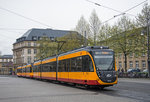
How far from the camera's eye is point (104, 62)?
16406mm

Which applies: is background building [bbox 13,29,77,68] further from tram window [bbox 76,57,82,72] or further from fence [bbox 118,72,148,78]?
tram window [bbox 76,57,82,72]

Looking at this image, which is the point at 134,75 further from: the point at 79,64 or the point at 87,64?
the point at 87,64

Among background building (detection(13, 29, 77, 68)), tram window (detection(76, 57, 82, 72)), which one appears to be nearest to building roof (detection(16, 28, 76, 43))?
background building (detection(13, 29, 77, 68))

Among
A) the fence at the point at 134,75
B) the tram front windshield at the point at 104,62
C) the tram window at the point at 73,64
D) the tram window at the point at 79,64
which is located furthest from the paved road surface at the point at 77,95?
the fence at the point at 134,75

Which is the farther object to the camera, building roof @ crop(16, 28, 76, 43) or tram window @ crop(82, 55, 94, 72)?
building roof @ crop(16, 28, 76, 43)

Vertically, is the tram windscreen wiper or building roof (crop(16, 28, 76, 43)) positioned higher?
building roof (crop(16, 28, 76, 43))

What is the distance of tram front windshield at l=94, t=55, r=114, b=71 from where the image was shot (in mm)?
16125

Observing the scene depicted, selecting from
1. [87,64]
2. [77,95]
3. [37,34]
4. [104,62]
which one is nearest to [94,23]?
[87,64]

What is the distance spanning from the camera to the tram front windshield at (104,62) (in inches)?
635

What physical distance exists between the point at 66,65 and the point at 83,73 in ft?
14.4

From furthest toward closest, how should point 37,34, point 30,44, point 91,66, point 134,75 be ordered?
point 37,34, point 30,44, point 134,75, point 91,66

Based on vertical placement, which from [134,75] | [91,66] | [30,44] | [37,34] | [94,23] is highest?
[37,34]

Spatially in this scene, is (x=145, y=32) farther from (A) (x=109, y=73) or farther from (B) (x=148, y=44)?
(A) (x=109, y=73)

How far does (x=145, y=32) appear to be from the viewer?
3544cm
